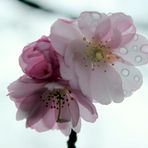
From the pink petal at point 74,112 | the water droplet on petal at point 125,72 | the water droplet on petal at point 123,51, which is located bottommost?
the pink petal at point 74,112

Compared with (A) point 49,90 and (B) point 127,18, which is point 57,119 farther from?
(B) point 127,18

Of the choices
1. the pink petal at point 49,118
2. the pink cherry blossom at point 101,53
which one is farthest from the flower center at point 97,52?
the pink petal at point 49,118

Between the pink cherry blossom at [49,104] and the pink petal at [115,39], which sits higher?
the pink petal at [115,39]

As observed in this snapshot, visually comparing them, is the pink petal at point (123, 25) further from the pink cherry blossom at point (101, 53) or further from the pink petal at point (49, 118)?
the pink petal at point (49, 118)

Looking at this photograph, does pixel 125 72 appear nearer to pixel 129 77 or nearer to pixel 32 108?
pixel 129 77

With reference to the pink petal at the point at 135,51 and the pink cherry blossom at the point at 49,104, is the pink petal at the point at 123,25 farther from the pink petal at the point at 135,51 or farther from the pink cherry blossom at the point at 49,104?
the pink cherry blossom at the point at 49,104

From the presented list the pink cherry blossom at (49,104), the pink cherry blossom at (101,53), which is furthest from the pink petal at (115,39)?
the pink cherry blossom at (49,104)

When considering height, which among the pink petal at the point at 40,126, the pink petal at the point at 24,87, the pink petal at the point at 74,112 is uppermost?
the pink petal at the point at 24,87

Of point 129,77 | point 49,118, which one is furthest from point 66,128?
point 129,77
